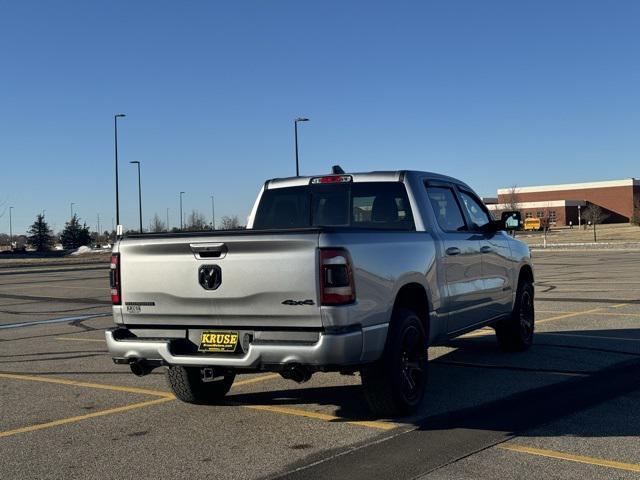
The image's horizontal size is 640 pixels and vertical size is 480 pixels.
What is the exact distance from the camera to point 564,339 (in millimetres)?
10844

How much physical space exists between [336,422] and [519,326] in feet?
13.1

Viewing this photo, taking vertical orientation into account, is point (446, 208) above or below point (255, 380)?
above

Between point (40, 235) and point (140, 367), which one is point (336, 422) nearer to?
point (140, 367)

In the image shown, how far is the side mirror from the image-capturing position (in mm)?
9219

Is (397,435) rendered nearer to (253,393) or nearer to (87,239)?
(253,393)

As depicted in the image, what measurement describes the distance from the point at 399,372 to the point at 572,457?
1.50 metres

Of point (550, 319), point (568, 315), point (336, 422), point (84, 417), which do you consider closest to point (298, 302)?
point (336, 422)

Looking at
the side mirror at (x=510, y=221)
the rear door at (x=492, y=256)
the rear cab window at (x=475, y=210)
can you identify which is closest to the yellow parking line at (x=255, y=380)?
the rear door at (x=492, y=256)

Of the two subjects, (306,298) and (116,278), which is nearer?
(306,298)

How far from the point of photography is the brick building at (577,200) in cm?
11912

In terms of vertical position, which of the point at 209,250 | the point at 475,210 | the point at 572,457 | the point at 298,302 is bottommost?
the point at 572,457

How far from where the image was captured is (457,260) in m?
7.84

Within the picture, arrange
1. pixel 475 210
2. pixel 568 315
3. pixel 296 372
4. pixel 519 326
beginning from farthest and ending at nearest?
pixel 568 315
pixel 519 326
pixel 475 210
pixel 296 372

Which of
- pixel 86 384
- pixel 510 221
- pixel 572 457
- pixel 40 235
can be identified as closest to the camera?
pixel 572 457
